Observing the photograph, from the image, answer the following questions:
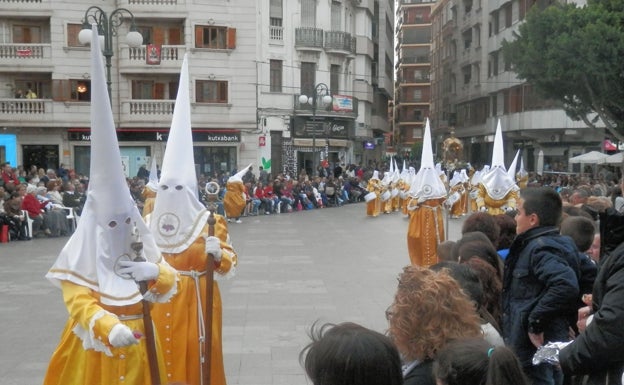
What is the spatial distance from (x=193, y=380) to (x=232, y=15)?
1221 inches

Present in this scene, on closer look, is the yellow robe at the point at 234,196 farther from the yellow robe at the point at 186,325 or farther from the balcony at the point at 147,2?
the balcony at the point at 147,2

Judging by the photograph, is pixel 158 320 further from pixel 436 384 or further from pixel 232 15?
pixel 232 15

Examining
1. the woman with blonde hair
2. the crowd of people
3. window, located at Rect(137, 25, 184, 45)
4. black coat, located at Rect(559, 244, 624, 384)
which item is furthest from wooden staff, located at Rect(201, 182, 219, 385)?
window, located at Rect(137, 25, 184, 45)

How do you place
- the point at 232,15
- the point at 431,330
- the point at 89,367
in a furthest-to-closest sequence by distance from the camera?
the point at 232,15 < the point at 89,367 < the point at 431,330

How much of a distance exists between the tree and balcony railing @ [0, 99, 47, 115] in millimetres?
22057

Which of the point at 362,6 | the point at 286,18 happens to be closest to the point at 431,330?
the point at 286,18

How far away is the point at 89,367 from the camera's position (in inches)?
158

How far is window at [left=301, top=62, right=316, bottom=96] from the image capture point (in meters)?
39.4

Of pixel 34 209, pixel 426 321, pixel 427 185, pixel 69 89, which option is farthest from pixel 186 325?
pixel 69 89

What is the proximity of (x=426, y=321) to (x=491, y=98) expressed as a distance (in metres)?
49.0

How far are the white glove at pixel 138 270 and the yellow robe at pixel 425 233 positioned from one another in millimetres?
7538

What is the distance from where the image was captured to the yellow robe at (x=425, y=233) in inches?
435

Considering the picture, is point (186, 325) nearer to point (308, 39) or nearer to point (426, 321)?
point (426, 321)

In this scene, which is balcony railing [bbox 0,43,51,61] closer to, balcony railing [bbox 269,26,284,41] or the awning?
balcony railing [bbox 269,26,284,41]
